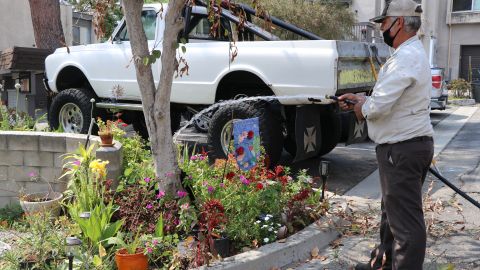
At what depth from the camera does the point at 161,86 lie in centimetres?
433

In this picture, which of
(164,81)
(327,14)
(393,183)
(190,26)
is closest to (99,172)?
(164,81)

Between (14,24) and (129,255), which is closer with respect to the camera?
(129,255)

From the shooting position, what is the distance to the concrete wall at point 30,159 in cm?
534

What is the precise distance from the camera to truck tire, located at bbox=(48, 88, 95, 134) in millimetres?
8227

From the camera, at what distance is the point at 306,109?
643 cm

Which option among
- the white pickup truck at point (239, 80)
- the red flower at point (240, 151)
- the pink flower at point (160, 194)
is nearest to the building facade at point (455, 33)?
the white pickup truck at point (239, 80)

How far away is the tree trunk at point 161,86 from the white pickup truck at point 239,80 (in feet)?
3.63

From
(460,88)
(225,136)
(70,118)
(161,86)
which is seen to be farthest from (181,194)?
(460,88)

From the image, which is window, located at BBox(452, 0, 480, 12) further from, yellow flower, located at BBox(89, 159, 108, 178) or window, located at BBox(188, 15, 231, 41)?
yellow flower, located at BBox(89, 159, 108, 178)

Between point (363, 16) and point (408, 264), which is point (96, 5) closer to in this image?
point (408, 264)

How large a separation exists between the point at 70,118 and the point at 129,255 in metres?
5.39

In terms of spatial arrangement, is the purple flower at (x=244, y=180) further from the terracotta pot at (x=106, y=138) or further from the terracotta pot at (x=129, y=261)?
the terracotta pot at (x=106, y=138)

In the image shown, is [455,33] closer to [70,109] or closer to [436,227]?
[70,109]

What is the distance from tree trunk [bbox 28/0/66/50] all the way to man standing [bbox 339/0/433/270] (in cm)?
994
